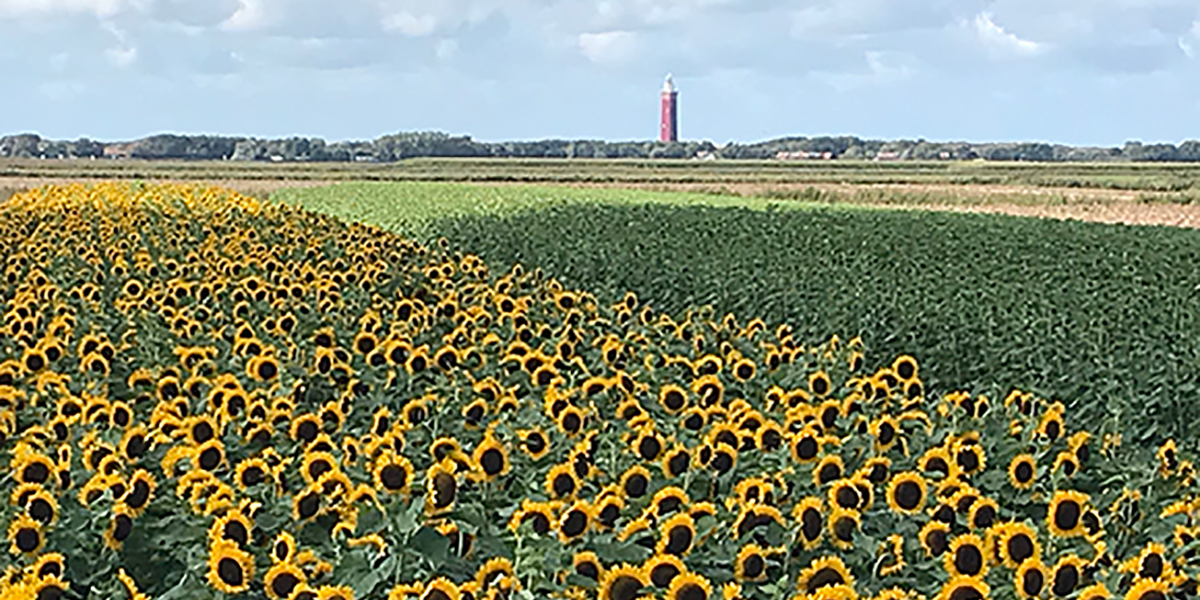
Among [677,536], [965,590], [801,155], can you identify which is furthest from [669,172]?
[965,590]

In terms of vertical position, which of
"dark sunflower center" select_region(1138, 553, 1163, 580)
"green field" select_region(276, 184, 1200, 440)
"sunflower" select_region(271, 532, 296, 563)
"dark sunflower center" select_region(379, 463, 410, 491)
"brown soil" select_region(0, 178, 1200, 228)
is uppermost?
"dark sunflower center" select_region(379, 463, 410, 491)

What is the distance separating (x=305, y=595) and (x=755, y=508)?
1081 mm

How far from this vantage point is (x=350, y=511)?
386 centimetres

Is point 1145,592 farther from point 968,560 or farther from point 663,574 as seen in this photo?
point 663,574

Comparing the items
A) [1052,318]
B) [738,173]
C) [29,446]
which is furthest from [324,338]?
[738,173]

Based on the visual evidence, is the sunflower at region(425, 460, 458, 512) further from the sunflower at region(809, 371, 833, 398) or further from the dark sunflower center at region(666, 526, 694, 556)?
the sunflower at region(809, 371, 833, 398)

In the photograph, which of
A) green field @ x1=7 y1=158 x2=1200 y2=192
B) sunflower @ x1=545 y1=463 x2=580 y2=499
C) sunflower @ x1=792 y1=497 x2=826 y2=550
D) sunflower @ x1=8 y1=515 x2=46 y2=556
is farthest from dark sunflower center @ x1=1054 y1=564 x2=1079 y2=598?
green field @ x1=7 y1=158 x2=1200 y2=192

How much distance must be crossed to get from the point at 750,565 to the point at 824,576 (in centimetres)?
17

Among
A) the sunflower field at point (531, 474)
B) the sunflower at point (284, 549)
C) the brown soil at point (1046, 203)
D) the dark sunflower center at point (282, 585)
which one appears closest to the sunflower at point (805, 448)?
the sunflower field at point (531, 474)

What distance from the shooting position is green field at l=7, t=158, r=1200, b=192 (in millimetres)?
71062

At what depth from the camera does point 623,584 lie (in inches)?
125

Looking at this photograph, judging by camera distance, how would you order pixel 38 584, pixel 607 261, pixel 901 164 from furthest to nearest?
pixel 901 164, pixel 607 261, pixel 38 584

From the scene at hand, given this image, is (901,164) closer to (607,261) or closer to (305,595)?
(607,261)

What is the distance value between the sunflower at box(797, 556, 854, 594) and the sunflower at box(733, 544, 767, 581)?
0.09 meters
